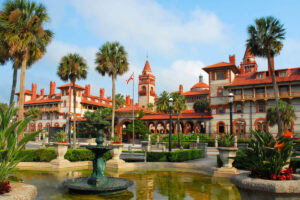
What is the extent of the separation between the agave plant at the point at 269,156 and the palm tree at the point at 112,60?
2745 cm

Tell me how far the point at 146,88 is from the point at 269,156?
79047mm

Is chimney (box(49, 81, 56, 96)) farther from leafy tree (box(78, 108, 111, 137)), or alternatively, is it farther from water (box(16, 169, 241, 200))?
water (box(16, 169, 241, 200))

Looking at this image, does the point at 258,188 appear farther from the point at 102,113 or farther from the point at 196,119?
the point at 102,113

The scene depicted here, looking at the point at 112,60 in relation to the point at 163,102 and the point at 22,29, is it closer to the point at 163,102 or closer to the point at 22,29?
the point at 22,29

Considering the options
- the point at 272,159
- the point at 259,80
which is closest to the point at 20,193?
the point at 272,159

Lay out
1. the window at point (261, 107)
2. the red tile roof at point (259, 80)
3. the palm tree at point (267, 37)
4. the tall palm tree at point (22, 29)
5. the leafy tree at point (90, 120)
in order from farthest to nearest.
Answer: the leafy tree at point (90, 120) → the window at point (261, 107) → the red tile roof at point (259, 80) → the palm tree at point (267, 37) → the tall palm tree at point (22, 29)

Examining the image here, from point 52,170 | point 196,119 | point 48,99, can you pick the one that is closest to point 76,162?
point 52,170

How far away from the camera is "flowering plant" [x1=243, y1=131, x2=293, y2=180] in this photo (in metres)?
5.57

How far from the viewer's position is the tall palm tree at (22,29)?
18.5 m

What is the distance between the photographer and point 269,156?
5.86 metres

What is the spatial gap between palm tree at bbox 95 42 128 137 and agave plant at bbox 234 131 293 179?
90.1ft

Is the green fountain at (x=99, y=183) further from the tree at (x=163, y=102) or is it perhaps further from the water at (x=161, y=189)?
the tree at (x=163, y=102)

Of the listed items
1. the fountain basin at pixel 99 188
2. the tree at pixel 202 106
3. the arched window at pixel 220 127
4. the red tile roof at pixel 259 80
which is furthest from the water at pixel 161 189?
the tree at pixel 202 106

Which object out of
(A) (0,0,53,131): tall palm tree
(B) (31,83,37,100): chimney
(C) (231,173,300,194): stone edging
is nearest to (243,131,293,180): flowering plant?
(C) (231,173,300,194): stone edging
